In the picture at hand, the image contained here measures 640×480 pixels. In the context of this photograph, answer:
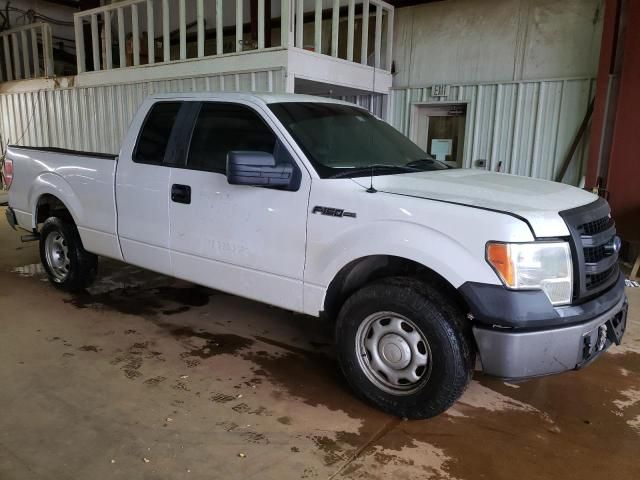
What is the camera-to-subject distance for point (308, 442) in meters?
2.75

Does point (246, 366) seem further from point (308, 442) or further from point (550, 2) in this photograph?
point (550, 2)

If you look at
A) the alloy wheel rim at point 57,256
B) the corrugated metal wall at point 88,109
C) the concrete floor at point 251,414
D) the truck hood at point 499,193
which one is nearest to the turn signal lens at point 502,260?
the truck hood at point 499,193

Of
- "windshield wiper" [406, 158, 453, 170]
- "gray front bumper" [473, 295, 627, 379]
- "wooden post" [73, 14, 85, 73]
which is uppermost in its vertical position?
"wooden post" [73, 14, 85, 73]

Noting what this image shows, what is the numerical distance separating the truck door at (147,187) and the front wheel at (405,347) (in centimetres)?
176

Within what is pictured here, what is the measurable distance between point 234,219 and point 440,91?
6.01 m

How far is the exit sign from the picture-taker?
8.38m

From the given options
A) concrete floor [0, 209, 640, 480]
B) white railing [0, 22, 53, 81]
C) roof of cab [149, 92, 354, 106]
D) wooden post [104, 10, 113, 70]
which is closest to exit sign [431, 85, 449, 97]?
roof of cab [149, 92, 354, 106]

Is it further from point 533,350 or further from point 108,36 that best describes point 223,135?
point 108,36

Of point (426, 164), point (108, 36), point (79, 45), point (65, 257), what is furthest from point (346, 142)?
point (79, 45)

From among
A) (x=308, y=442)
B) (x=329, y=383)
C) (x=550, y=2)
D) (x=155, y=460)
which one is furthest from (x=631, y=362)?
(x=550, y=2)

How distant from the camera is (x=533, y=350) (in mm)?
2527

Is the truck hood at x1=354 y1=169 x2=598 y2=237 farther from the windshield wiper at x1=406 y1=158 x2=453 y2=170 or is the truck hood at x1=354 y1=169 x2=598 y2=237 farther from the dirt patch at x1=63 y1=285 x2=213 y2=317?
the dirt patch at x1=63 y1=285 x2=213 y2=317

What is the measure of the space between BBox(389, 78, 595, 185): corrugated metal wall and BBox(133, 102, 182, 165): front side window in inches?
217

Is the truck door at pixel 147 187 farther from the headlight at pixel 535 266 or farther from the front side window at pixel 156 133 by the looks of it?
the headlight at pixel 535 266
